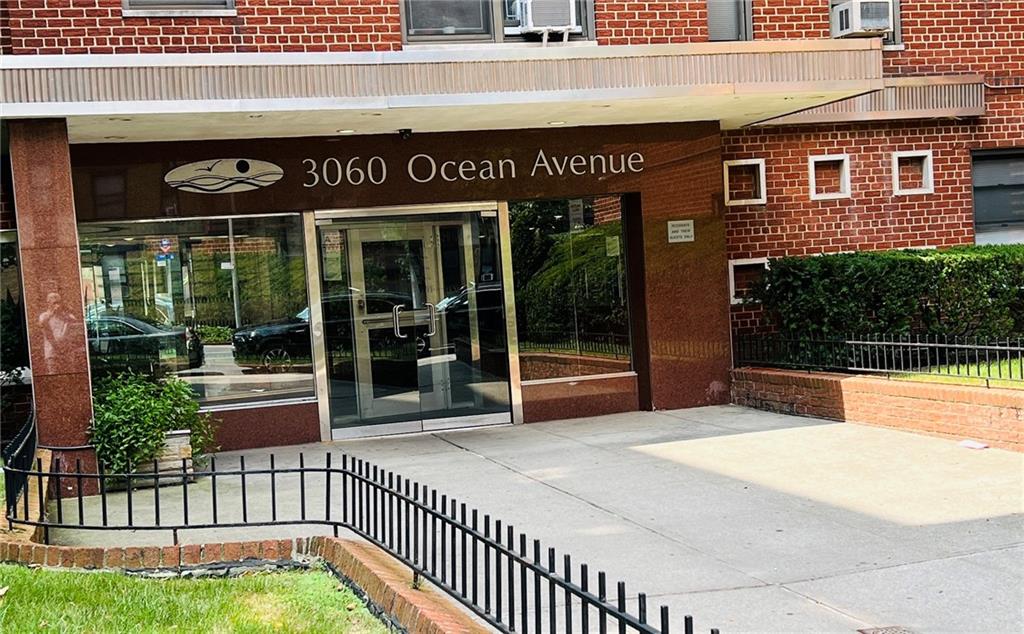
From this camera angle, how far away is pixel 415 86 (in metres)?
10.9

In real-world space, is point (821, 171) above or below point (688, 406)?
above

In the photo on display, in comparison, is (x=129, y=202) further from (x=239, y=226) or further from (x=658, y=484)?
(x=658, y=484)

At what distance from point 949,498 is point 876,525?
0.98 meters

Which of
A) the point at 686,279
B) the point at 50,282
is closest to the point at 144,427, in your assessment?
the point at 50,282

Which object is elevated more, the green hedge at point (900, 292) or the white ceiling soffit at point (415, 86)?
the white ceiling soffit at point (415, 86)

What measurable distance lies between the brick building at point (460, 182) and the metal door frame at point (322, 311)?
0.03 m

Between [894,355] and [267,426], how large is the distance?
6491 millimetres

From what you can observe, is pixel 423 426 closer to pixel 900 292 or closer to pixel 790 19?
pixel 900 292

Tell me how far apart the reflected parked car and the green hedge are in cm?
656

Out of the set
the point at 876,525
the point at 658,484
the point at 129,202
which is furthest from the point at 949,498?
the point at 129,202

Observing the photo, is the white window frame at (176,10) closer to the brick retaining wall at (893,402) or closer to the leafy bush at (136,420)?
the leafy bush at (136,420)

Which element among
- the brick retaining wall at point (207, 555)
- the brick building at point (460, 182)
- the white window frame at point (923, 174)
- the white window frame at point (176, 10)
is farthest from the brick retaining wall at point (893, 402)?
the white window frame at point (176, 10)

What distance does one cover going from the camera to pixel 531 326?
13.4 m

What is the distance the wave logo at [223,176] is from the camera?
12.2 m
